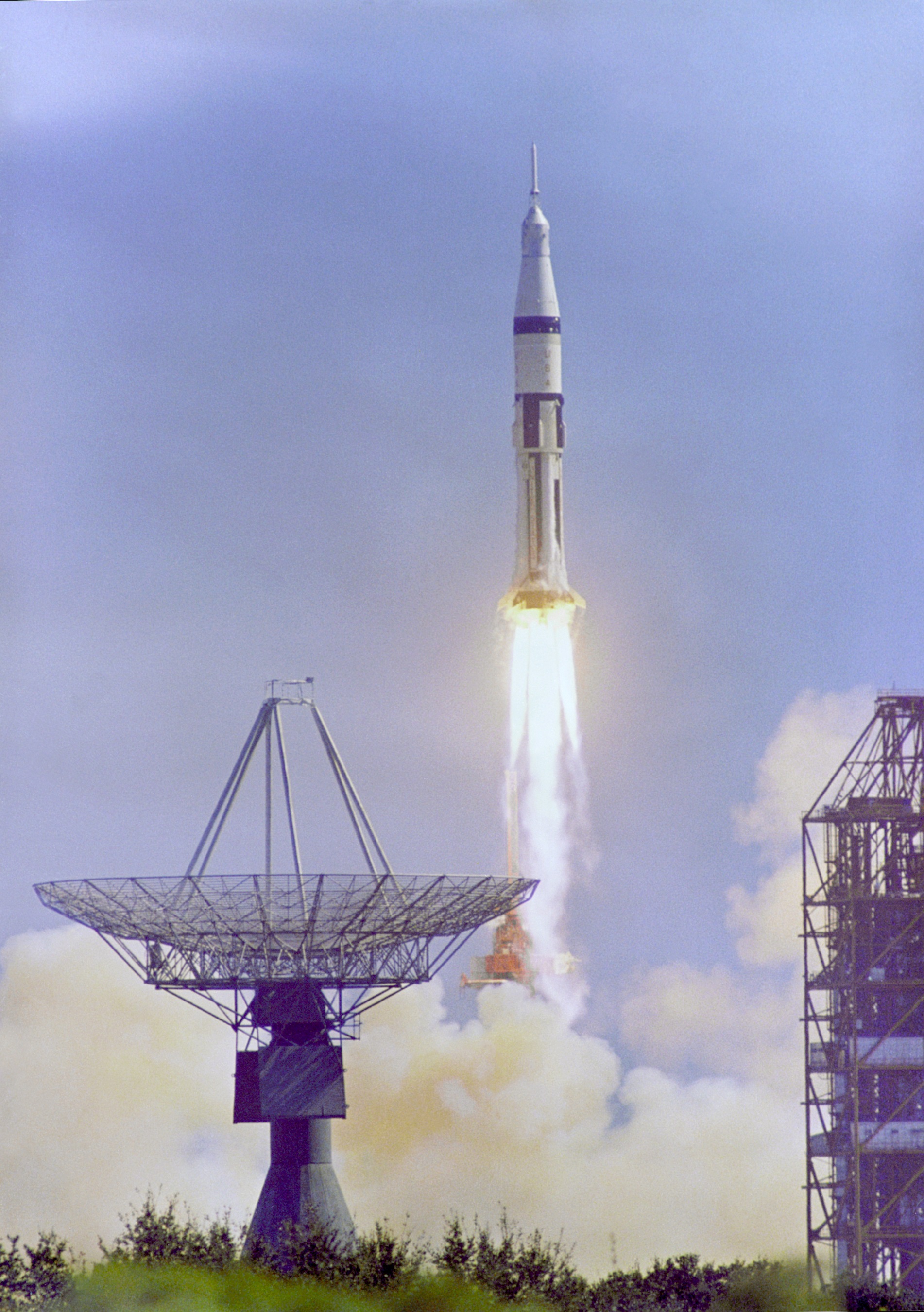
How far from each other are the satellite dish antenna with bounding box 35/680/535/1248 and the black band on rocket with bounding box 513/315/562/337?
2971 cm

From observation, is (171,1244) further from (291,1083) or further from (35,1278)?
(291,1083)

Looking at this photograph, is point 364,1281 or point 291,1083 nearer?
point 364,1281

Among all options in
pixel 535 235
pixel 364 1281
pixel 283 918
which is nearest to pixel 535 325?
pixel 535 235

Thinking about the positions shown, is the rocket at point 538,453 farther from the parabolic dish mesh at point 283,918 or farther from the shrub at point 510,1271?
the shrub at point 510,1271

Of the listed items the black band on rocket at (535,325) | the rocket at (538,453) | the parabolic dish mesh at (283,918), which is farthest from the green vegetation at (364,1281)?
the black band on rocket at (535,325)

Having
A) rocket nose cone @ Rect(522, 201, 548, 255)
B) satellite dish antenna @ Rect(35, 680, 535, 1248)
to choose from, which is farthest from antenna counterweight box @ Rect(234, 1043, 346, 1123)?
rocket nose cone @ Rect(522, 201, 548, 255)

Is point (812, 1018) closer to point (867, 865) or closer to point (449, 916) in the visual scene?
point (867, 865)

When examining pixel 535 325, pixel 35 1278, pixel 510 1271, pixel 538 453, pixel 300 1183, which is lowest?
pixel 35 1278

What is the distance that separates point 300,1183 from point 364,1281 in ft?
55.1

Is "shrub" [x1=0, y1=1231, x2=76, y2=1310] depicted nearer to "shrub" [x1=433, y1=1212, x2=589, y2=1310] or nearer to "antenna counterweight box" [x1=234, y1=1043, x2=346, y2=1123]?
"antenna counterweight box" [x1=234, y1=1043, x2=346, y2=1123]

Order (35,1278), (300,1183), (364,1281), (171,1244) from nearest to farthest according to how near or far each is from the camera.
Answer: (364,1281), (35,1278), (171,1244), (300,1183)

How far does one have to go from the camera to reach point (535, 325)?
152 meters

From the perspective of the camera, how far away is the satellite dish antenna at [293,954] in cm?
12962

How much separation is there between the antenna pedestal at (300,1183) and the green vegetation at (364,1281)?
1.54 m
